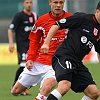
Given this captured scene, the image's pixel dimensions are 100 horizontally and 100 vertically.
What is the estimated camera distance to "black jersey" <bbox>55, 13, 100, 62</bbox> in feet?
24.1

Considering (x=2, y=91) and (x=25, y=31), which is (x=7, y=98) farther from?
(x=25, y=31)

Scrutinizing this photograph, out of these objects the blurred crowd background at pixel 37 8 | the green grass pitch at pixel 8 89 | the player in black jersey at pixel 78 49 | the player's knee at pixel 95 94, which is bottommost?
the blurred crowd background at pixel 37 8

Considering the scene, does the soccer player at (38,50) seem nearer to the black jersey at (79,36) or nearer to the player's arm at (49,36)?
the black jersey at (79,36)

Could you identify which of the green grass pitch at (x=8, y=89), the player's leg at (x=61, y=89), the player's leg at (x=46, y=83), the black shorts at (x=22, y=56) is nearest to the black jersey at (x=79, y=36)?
the player's leg at (x=61, y=89)

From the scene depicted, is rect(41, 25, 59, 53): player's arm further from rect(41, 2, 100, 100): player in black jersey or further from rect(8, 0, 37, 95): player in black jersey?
rect(8, 0, 37, 95): player in black jersey

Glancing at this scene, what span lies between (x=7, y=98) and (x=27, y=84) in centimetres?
184

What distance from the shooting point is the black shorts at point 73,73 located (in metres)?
7.21

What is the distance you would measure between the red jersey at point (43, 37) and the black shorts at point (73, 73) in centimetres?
99

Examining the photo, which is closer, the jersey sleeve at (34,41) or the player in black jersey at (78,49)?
the player in black jersey at (78,49)

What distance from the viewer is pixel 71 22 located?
7.31 metres

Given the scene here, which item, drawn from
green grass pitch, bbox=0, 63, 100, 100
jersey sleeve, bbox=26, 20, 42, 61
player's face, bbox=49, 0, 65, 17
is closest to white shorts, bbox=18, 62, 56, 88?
jersey sleeve, bbox=26, 20, 42, 61

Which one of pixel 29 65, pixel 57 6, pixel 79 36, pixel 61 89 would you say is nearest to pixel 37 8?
pixel 57 6

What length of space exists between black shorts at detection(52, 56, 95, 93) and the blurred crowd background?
1733 cm

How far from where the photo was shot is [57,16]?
8.48 m
